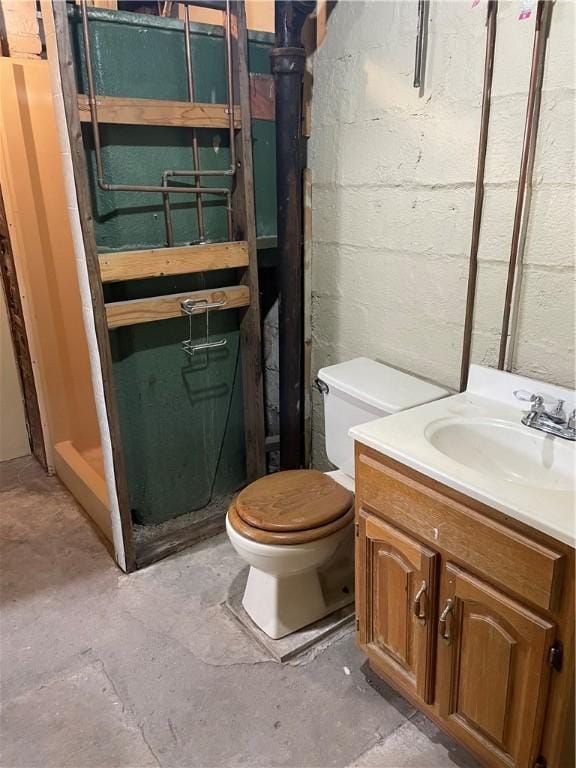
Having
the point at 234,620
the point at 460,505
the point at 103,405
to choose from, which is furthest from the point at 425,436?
the point at 103,405

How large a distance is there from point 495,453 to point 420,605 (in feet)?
1.45

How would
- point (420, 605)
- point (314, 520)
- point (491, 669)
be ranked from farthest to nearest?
point (314, 520) < point (420, 605) < point (491, 669)

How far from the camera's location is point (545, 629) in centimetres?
116

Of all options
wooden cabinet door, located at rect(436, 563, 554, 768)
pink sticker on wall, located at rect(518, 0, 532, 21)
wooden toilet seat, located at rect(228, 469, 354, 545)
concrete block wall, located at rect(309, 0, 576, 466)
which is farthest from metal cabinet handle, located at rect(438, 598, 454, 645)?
pink sticker on wall, located at rect(518, 0, 532, 21)

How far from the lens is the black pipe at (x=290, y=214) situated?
207cm

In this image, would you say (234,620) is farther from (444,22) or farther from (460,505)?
(444,22)

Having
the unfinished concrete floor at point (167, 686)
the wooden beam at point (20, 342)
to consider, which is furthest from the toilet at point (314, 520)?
the wooden beam at point (20, 342)

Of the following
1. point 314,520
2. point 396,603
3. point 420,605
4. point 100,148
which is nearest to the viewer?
Result: point 420,605

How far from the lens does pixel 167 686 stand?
1745 millimetres

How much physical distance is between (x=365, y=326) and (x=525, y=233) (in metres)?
0.73

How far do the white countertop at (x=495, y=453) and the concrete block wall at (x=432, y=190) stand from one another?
0.29ft

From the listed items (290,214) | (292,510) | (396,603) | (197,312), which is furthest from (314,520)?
(290,214)

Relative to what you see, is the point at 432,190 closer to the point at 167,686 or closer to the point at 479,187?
the point at 479,187

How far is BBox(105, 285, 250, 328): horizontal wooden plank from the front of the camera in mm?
1995
